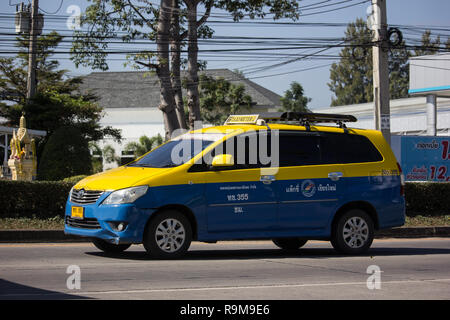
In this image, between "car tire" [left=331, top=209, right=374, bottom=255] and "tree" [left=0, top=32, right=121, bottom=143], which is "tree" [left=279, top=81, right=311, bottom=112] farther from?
"car tire" [left=331, top=209, right=374, bottom=255]

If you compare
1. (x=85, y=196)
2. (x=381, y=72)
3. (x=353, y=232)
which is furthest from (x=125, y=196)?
(x=381, y=72)

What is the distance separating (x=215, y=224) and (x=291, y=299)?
360 centimetres

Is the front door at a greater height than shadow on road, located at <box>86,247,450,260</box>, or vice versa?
the front door

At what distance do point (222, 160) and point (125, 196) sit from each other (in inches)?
63.3

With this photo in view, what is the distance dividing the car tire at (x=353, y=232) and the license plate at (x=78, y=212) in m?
4.25

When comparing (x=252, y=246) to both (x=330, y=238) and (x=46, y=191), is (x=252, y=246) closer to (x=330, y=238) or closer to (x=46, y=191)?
(x=330, y=238)

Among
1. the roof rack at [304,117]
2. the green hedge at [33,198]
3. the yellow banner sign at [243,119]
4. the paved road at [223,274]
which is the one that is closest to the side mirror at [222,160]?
the yellow banner sign at [243,119]

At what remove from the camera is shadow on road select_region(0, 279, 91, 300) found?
7.20 m

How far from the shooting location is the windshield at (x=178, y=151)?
1111 centimetres

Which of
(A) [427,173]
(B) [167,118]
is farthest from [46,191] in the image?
(A) [427,173]

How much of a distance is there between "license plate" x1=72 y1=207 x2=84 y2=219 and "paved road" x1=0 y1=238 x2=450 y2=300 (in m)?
0.67

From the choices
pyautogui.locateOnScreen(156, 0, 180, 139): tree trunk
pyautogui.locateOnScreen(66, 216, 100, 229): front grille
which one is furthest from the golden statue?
pyautogui.locateOnScreen(66, 216, 100, 229): front grille

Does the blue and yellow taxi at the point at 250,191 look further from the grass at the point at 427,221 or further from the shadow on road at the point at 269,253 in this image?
the grass at the point at 427,221

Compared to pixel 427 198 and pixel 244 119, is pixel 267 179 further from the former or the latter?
pixel 427 198
